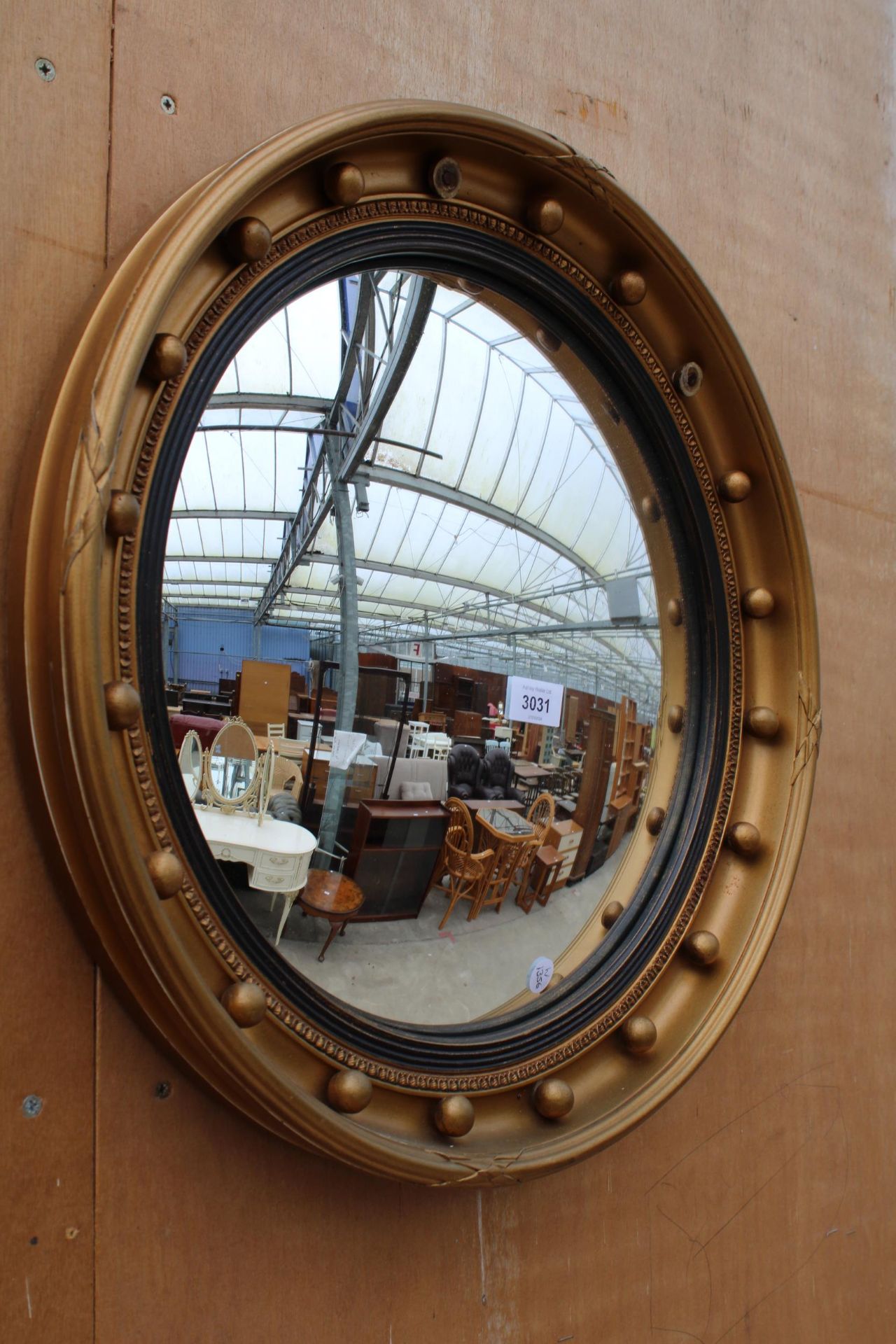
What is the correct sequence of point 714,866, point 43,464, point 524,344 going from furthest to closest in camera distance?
1. point 714,866
2. point 524,344
3. point 43,464

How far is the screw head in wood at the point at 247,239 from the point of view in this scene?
490mm

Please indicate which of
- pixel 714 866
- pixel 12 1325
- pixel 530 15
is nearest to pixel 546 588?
pixel 714 866

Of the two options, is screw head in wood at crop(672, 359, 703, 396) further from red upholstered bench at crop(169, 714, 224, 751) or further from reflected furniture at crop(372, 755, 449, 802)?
red upholstered bench at crop(169, 714, 224, 751)

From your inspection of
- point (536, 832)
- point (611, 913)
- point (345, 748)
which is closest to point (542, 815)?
point (536, 832)

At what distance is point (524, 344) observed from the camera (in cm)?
68

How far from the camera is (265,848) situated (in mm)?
539

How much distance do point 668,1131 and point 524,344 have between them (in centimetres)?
78

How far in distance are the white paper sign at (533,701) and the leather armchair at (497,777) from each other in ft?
0.12

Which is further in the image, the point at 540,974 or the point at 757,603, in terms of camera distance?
the point at 757,603

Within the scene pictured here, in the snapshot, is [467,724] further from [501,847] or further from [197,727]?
[197,727]

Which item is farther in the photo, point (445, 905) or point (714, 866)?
point (714, 866)

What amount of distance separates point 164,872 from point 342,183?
0.47 m

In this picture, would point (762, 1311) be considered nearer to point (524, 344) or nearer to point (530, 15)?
point (524, 344)

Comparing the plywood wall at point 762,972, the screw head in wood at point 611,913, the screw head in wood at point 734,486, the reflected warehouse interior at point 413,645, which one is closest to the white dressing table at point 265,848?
the reflected warehouse interior at point 413,645
